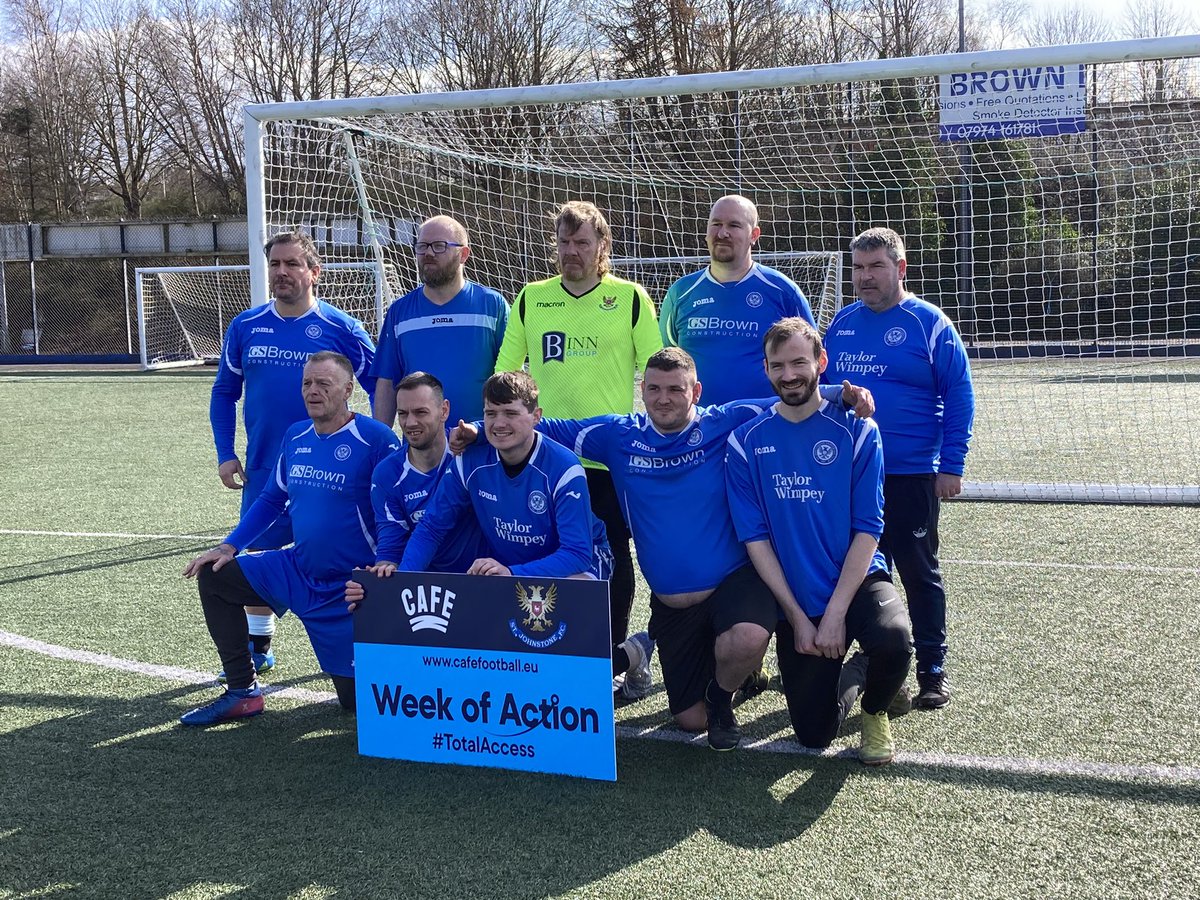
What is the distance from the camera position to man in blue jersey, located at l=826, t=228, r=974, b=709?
400 cm

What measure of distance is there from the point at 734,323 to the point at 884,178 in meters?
7.06

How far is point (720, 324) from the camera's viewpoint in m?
4.20

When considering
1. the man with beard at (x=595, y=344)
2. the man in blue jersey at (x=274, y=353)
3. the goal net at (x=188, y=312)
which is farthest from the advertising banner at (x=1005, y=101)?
the goal net at (x=188, y=312)

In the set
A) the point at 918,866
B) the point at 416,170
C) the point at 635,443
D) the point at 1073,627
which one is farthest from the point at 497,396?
the point at 416,170

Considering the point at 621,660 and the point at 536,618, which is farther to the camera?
the point at 621,660

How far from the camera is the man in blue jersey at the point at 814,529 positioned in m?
3.40

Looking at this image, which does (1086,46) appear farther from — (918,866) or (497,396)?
(918,866)

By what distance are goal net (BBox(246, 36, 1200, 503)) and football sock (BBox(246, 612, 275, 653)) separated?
244 cm

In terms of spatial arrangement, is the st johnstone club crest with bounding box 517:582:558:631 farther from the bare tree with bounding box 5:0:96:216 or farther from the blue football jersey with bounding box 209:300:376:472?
the bare tree with bounding box 5:0:96:216

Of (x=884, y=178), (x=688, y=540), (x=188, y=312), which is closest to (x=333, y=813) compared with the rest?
(x=688, y=540)

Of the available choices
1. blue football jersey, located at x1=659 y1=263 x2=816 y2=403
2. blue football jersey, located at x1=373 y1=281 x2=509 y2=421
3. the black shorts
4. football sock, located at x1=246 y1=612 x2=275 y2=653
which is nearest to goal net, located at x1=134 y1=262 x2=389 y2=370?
football sock, located at x1=246 y1=612 x2=275 y2=653

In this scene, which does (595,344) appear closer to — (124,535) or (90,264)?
(124,535)

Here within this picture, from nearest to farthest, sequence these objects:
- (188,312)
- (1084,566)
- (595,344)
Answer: (595,344) → (1084,566) → (188,312)

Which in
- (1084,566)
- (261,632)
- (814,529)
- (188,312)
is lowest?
(1084,566)
